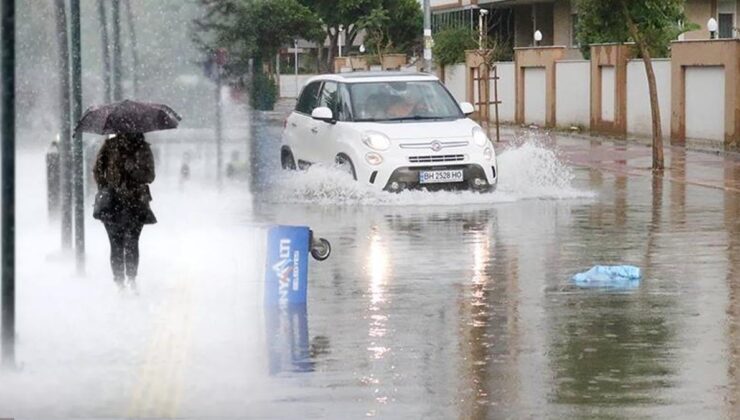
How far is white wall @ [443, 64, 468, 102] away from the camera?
5141 cm

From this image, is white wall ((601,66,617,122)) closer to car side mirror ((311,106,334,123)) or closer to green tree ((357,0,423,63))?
car side mirror ((311,106,334,123))

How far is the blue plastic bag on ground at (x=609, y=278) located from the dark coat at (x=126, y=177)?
326 cm

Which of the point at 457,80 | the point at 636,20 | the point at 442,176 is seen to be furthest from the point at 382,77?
the point at 457,80

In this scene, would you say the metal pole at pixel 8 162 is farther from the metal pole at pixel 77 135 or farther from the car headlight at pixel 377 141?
the car headlight at pixel 377 141

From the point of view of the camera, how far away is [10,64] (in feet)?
27.4

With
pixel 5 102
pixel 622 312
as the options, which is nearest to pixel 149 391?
pixel 5 102

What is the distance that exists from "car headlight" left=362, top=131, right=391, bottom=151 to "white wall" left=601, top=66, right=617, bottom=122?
59.4 ft

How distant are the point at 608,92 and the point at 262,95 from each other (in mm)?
18273

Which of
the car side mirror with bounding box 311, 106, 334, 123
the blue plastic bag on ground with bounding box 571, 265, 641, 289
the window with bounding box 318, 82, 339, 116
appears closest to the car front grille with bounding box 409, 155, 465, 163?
the car side mirror with bounding box 311, 106, 334, 123

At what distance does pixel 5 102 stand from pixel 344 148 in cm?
1127

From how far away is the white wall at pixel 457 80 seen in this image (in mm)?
51406

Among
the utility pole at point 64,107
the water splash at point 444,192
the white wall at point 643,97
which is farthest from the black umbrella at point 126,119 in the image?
the white wall at point 643,97

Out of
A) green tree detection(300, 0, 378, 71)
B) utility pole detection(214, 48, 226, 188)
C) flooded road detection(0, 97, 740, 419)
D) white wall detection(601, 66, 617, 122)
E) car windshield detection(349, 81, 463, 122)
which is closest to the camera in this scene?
flooded road detection(0, 97, 740, 419)

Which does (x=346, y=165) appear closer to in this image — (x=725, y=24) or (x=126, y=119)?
(x=126, y=119)
